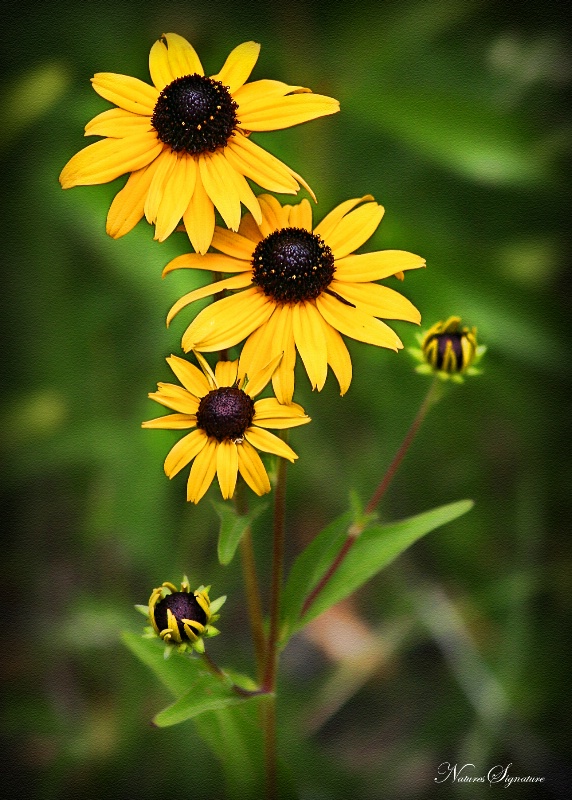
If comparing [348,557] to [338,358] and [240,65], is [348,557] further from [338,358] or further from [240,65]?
[240,65]

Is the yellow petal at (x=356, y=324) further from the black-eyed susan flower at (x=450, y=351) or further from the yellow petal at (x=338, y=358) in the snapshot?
the black-eyed susan flower at (x=450, y=351)

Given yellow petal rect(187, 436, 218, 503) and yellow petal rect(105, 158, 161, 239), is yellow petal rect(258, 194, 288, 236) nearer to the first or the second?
yellow petal rect(105, 158, 161, 239)

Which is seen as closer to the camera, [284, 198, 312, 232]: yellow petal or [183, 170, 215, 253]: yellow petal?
[183, 170, 215, 253]: yellow petal

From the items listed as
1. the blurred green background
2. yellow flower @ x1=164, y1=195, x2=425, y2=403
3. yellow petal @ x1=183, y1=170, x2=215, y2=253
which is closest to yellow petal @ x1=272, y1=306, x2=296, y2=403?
yellow flower @ x1=164, y1=195, x2=425, y2=403

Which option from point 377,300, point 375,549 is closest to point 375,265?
point 377,300

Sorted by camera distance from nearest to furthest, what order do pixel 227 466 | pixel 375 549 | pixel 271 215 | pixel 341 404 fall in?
pixel 227 466 < pixel 271 215 < pixel 375 549 < pixel 341 404

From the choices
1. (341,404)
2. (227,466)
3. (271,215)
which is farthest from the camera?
(341,404)

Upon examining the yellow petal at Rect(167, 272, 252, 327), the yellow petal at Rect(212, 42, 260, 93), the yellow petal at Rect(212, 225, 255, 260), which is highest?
the yellow petal at Rect(212, 42, 260, 93)

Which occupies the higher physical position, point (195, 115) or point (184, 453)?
point (195, 115)
